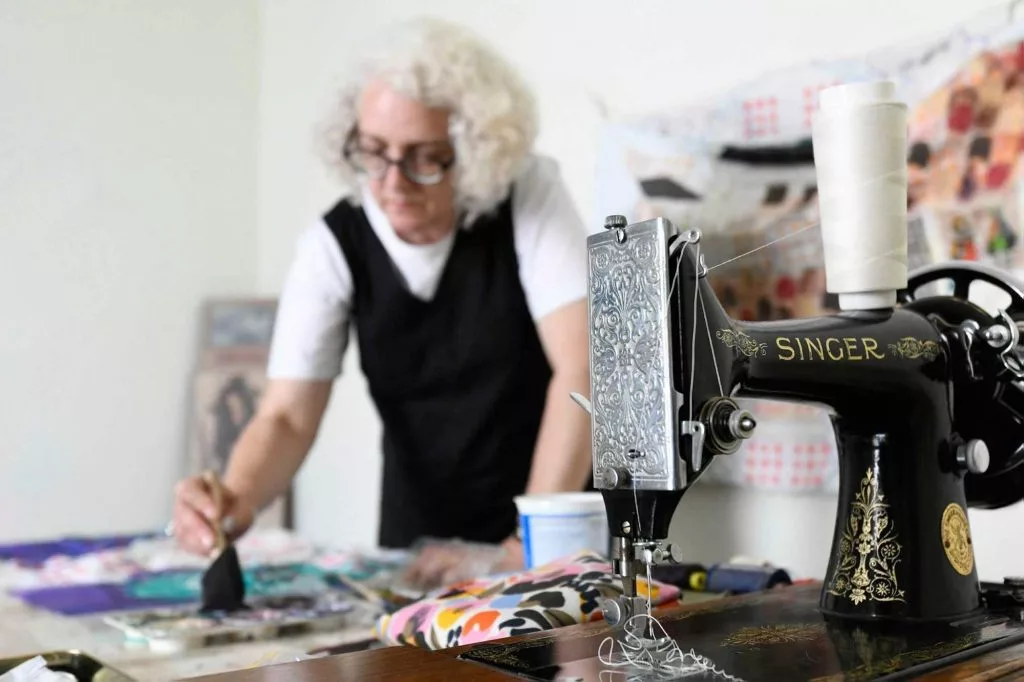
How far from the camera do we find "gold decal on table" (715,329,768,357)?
839 millimetres

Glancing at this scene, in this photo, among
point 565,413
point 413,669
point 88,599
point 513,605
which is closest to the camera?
point 413,669

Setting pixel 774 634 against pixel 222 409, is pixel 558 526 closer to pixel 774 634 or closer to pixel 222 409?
pixel 774 634

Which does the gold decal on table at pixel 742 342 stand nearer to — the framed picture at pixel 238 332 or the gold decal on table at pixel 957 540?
the gold decal on table at pixel 957 540

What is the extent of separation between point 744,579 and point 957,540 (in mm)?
276

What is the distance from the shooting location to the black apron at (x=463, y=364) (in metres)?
1.89

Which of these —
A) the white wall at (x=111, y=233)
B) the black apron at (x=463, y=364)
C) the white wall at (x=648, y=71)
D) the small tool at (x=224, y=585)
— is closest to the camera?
the small tool at (x=224, y=585)

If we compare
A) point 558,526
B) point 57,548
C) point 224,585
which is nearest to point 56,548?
point 57,548

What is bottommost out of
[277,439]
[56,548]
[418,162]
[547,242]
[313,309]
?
[56,548]

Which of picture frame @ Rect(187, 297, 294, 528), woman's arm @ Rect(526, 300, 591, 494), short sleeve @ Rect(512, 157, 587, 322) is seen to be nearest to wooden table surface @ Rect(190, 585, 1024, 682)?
woman's arm @ Rect(526, 300, 591, 494)

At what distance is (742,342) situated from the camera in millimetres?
857

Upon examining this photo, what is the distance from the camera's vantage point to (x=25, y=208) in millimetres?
3383

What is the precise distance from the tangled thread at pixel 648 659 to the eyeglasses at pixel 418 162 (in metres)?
1.09

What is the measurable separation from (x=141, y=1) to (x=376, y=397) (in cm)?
226

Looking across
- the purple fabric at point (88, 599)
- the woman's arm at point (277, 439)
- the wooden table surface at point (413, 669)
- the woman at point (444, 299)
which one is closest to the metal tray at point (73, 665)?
the wooden table surface at point (413, 669)
